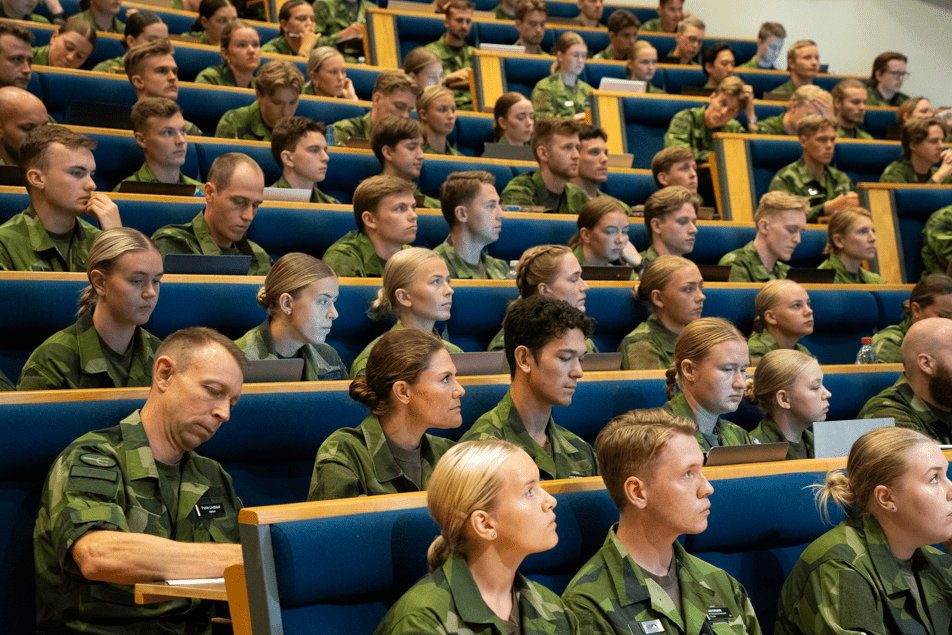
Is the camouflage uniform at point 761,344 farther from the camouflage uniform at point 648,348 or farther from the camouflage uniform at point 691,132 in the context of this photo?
the camouflage uniform at point 691,132

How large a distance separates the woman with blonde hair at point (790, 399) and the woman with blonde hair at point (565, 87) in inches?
114

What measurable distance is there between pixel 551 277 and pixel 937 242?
2310 mm

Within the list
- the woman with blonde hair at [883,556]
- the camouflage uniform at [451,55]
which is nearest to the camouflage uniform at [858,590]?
the woman with blonde hair at [883,556]

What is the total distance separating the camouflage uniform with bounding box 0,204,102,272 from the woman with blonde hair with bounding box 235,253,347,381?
52cm

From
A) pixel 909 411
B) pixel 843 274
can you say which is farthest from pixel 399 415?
pixel 843 274

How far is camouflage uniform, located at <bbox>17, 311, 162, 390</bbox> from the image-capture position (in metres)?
2.00

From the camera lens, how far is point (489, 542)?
4.41 feet

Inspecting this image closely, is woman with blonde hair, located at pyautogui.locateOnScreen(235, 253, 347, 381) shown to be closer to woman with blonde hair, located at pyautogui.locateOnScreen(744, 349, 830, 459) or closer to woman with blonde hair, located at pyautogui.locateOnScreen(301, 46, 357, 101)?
woman with blonde hair, located at pyautogui.locateOnScreen(744, 349, 830, 459)

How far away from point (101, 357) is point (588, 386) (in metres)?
1.10

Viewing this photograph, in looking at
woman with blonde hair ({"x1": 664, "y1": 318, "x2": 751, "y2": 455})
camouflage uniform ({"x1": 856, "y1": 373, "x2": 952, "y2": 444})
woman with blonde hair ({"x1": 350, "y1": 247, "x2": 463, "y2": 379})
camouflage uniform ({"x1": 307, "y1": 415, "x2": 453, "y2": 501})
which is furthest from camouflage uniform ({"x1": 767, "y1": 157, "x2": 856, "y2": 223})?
camouflage uniform ({"x1": 307, "y1": 415, "x2": 453, "y2": 501})

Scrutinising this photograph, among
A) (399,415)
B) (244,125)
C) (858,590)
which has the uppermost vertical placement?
(244,125)

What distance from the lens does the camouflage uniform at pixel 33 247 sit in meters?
2.46

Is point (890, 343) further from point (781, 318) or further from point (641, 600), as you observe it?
point (641, 600)

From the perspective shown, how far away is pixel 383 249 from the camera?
299cm
